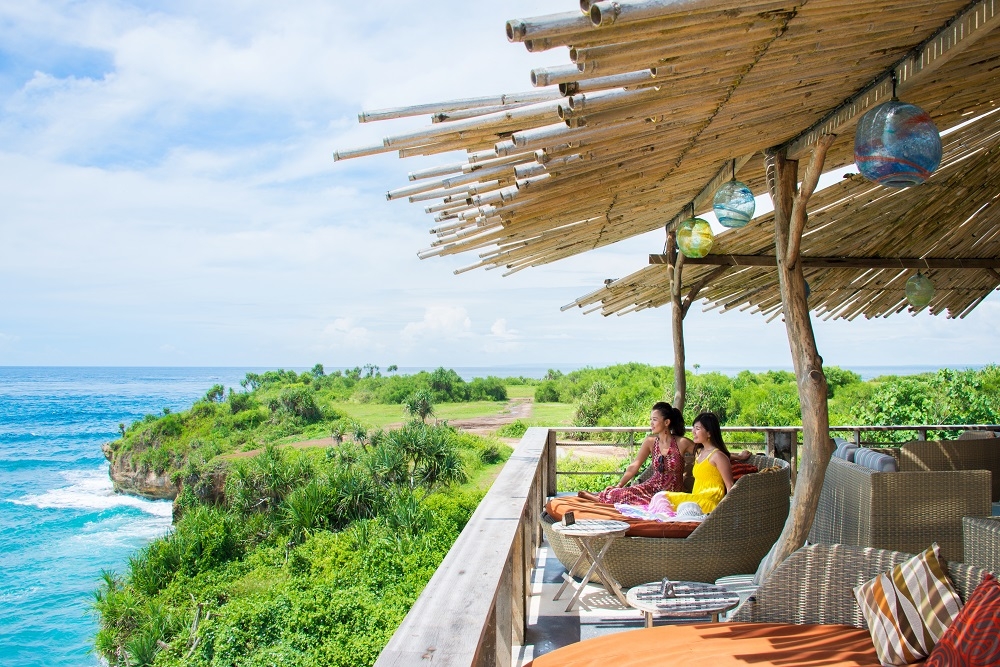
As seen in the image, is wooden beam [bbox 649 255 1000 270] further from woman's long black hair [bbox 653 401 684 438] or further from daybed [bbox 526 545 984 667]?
daybed [bbox 526 545 984 667]

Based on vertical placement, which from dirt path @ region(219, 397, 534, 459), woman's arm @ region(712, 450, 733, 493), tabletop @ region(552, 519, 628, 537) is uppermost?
woman's arm @ region(712, 450, 733, 493)

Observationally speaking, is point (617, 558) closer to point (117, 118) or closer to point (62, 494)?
point (62, 494)

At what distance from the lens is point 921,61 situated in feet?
8.38

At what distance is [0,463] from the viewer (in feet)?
167

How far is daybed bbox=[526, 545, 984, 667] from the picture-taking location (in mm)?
2232

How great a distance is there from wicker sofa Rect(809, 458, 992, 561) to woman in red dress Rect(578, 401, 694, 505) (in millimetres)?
1111

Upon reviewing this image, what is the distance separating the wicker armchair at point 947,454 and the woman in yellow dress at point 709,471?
69.1 inches

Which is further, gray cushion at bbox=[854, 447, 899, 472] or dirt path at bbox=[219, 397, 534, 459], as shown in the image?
dirt path at bbox=[219, 397, 534, 459]

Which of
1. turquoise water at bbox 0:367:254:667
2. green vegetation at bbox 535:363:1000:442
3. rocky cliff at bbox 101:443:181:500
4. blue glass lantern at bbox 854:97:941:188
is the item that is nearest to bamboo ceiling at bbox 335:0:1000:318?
blue glass lantern at bbox 854:97:941:188

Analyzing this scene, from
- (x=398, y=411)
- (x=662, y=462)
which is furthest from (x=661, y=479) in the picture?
(x=398, y=411)

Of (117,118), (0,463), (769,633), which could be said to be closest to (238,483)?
(769,633)

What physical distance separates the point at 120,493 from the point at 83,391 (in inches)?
1769

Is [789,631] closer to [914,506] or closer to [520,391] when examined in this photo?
[914,506]

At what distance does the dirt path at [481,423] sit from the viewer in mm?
35406
